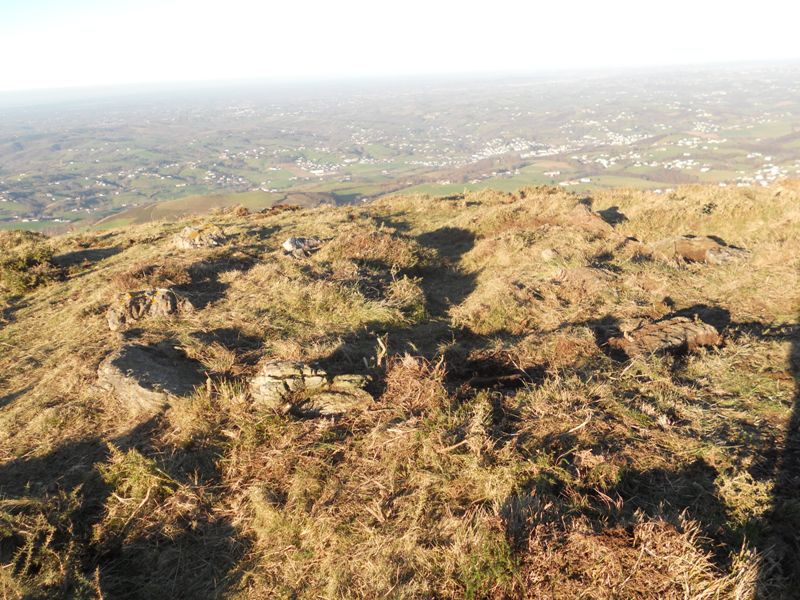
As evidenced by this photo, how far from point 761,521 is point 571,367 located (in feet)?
8.67

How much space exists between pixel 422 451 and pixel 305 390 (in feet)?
6.28

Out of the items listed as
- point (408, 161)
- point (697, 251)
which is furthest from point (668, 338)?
point (408, 161)

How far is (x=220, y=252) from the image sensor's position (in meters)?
11.7

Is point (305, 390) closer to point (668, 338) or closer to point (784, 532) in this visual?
point (784, 532)

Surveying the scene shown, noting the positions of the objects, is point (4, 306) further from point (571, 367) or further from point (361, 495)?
point (571, 367)

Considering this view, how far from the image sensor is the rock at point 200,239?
12.6 m

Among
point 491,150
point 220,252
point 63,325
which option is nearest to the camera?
point 63,325

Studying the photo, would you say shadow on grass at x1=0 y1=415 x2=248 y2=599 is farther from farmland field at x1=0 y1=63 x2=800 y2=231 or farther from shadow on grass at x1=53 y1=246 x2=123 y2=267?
farmland field at x1=0 y1=63 x2=800 y2=231

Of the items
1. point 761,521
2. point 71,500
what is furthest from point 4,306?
point 761,521

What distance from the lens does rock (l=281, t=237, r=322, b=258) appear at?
1146 centimetres

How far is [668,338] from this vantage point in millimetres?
6449

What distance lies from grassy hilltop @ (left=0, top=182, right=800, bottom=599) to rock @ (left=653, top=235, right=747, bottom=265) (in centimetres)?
137

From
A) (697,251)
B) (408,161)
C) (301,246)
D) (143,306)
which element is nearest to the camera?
(143,306)

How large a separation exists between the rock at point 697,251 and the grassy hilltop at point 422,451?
1369mm
